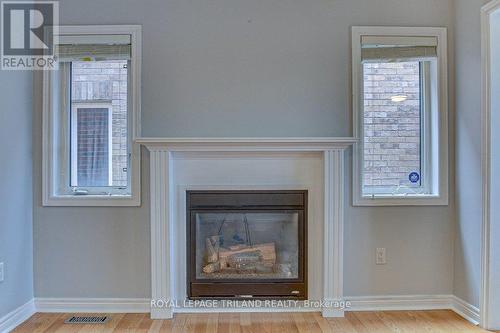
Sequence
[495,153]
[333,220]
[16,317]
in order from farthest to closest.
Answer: [333,220]
[16,317]
[495,153]

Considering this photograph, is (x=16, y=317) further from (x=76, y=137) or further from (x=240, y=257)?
(x=240, y=257)

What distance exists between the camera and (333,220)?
2.62 meters

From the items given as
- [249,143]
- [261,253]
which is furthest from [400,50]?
[261,253]

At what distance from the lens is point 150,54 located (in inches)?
108

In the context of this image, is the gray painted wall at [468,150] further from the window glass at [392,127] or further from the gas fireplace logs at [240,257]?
the gas fireplace logs at [240,257]

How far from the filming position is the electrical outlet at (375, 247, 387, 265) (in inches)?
109

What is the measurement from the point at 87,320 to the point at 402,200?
2.51 meters

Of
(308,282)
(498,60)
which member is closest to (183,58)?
(308,282)

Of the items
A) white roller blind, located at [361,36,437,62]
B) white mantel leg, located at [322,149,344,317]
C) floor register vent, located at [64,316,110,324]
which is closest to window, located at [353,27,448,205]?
white roller blind, located at [361,36,437,62]

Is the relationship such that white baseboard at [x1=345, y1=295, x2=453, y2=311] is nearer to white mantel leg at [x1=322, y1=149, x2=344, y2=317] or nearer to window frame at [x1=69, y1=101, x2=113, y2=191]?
white mantel leg at [x1=322, y1=149, x2=344, y2=317]

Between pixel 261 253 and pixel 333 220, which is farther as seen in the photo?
pixel 261 253

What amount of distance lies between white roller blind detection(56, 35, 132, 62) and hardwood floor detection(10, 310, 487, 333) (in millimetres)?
1960

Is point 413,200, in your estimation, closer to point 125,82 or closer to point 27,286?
point 125,82

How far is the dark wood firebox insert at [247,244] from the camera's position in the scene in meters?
2.68
